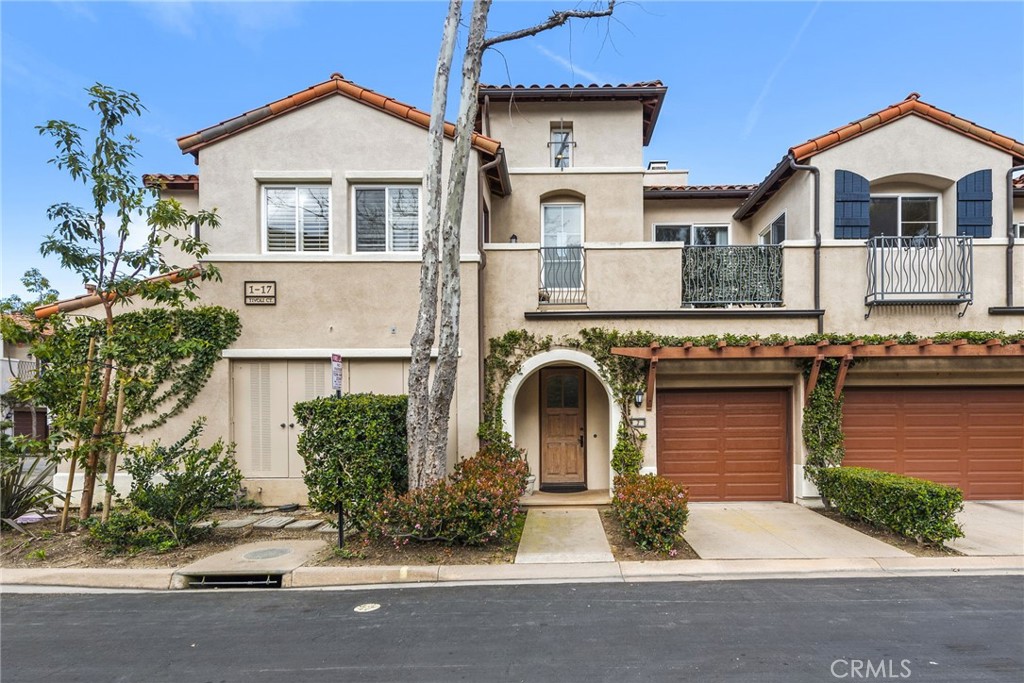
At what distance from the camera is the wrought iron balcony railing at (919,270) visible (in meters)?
9.31

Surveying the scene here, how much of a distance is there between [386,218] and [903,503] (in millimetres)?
9542

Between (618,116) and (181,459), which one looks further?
(618,116)

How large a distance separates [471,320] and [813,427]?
667 cm

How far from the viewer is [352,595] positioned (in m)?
5.64

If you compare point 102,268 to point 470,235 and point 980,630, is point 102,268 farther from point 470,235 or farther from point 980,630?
point 980,630

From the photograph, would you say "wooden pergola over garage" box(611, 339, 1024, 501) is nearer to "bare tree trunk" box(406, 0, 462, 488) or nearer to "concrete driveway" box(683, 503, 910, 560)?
"concrete driveway" box(683, 503, 910, 560)

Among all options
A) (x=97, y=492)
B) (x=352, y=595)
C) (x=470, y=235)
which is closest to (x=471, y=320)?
(x=470, y=235)

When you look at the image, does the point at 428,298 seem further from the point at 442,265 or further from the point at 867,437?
the point at 867,437

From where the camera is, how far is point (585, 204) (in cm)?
1167

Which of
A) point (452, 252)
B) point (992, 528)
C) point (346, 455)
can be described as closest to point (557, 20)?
point (452, 252)

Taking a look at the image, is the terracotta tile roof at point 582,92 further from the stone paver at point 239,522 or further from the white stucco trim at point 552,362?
the stone paver at point 239,522

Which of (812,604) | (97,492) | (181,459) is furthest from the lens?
(97,492)

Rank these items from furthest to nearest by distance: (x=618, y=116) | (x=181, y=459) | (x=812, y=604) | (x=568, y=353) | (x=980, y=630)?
(x=618, y=116)
(x=568, y=353)
(x=181, y=459)
(x=812, y=604)
(x=980, y=630)

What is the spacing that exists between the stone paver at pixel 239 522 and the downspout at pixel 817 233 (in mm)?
10810
